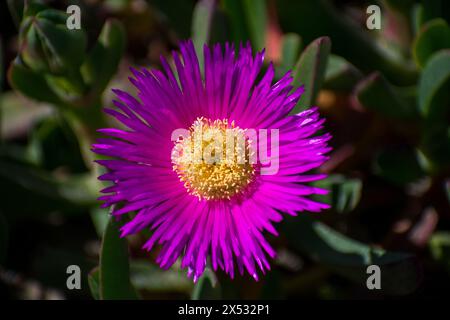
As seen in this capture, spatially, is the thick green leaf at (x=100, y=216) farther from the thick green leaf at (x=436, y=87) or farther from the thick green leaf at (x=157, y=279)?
the thick green leaf at (x=436, y=87)

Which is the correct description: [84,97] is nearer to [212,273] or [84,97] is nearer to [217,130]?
[217,130]

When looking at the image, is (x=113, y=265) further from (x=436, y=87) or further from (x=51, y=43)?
(x=436, y=87)

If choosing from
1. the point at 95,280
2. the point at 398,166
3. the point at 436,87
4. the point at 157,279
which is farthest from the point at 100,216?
the point at 436,87

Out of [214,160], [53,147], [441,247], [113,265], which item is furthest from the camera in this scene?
[53,147]

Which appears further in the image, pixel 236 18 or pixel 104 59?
pixel 236 18

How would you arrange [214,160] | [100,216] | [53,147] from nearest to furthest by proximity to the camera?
[214,160] → [100,216] → [53,147]

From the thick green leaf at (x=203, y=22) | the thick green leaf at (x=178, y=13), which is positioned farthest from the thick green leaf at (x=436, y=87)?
the thick green leaf at (x=178, y=13)
